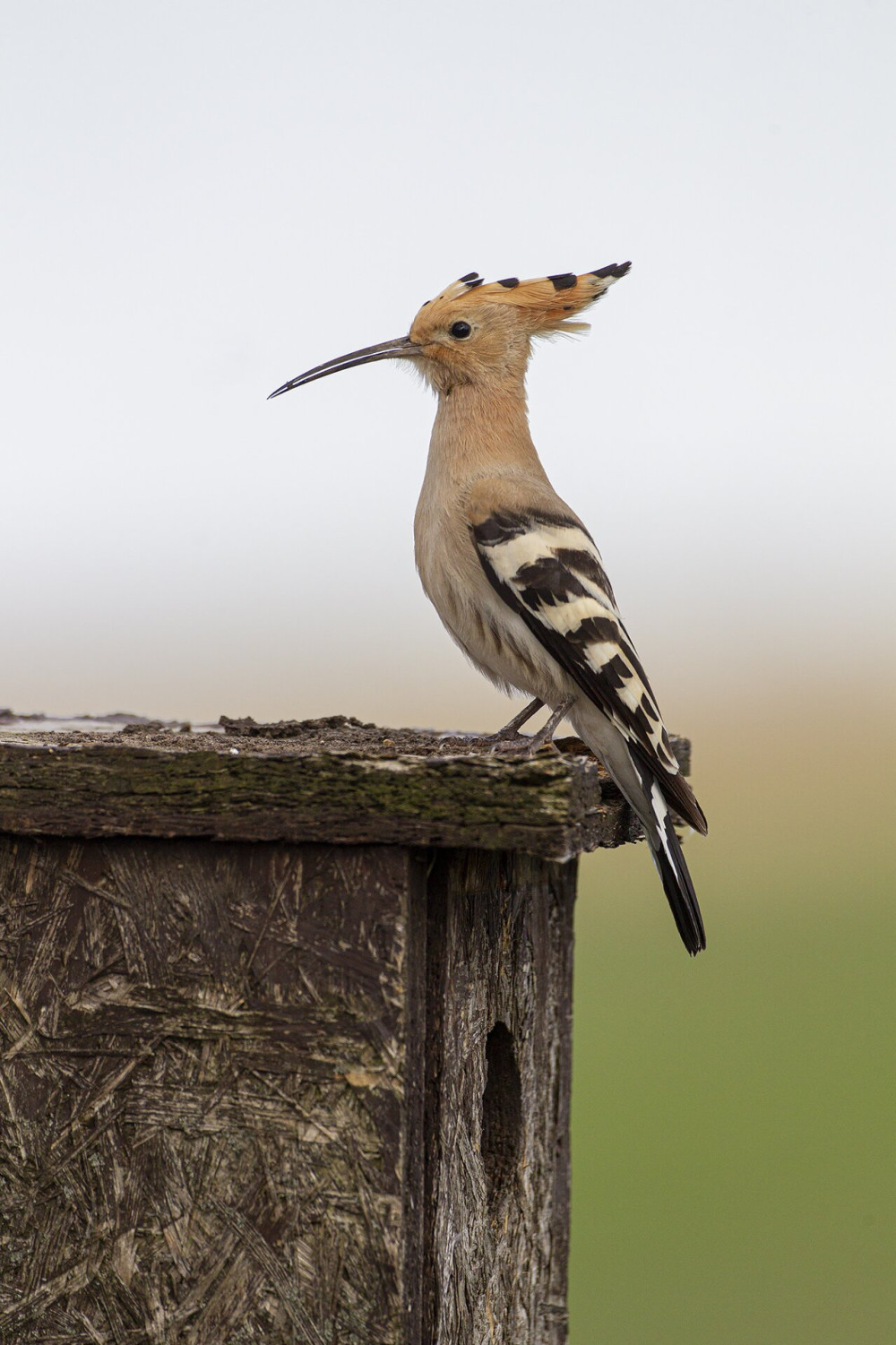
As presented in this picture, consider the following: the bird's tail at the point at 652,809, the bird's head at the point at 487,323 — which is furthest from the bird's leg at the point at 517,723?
the bird's head at the point at 487,323

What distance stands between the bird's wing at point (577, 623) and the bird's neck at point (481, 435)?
172mm

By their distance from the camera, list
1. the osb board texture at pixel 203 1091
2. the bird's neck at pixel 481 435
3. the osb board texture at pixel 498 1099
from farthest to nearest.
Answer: the bird's neck at pixel 481 435, the osb board texture at pixel 498 1099, the osb board texture at pixel 203 1091

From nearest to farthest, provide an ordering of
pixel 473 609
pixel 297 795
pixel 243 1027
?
pixel 297 795 < pixel 243 1027 < pixel 473 609

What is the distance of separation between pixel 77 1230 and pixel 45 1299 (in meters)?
0.12

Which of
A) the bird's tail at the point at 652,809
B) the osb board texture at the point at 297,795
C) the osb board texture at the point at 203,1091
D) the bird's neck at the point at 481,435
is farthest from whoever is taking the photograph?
the bird's neck at the point at 481,435

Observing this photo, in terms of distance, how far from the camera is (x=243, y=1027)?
1.93 metres

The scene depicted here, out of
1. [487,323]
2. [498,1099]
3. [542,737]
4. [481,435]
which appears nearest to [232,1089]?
[498,1099]

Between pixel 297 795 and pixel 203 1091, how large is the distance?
0.50 metres

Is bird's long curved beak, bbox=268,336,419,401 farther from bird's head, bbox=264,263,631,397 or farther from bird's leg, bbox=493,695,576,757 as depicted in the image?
bird's leg, bbox=493,695,576,757

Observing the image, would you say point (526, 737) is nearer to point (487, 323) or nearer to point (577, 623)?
point (577, 623)

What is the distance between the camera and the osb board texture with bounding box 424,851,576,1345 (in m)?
2.01

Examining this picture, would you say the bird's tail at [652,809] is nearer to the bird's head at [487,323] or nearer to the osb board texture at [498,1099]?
the osb board texture at [498,1099]

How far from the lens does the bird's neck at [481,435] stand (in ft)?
8.29

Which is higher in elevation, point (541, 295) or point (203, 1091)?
point (541, 295)
